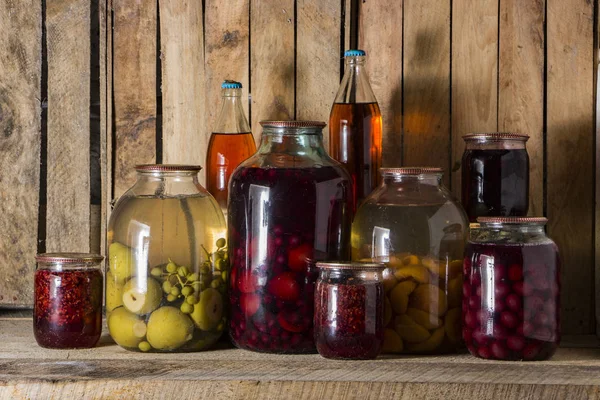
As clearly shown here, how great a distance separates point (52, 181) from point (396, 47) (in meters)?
0.70

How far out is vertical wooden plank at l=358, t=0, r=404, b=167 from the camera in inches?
59.6

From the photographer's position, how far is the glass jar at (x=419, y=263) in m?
1.26

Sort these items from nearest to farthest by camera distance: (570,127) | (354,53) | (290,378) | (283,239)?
(290,378) → (283,239) → (354,53) → (570,127)

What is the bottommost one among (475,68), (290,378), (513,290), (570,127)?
(290,378)

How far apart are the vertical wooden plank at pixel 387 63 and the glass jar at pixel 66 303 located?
1.93 feet

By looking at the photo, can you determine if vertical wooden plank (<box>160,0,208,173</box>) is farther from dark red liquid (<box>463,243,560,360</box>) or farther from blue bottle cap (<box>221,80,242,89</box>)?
dark red liquid (<box>463,243,560,360</box>)

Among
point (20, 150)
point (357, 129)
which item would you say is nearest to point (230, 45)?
point (357, 129)

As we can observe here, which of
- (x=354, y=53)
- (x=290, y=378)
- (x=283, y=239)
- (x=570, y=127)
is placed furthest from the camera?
(x=570, y=127)

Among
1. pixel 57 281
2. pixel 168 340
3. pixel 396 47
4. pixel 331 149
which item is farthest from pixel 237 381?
pixel 396 47

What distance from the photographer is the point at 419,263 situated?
4.12ft

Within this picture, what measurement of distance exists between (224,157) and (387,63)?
36 centimetres

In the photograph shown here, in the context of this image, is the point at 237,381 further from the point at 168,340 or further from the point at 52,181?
the point at 52,181

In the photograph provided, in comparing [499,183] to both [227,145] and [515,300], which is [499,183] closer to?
[515,300]

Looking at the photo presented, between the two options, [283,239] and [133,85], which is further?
[133,85]
